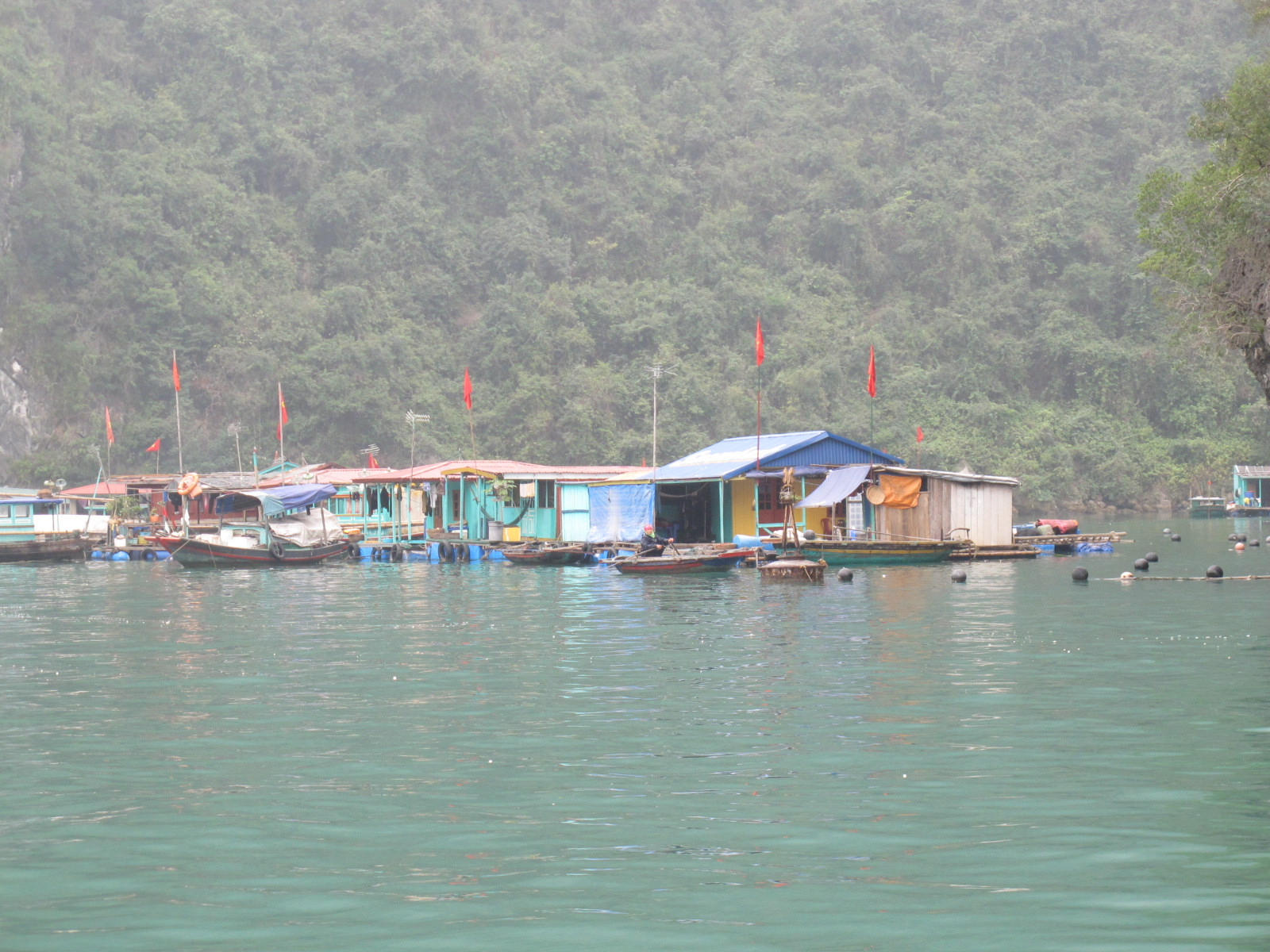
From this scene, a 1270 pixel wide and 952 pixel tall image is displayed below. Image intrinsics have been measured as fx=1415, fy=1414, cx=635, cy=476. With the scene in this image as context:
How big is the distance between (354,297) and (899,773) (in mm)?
73843

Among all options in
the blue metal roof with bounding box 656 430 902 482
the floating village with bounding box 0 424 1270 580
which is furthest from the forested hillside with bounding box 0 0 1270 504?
the blue metal roof with bounding box 656 430 902 482

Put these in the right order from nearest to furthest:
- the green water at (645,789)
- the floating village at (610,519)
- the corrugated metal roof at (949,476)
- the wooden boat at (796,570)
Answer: the green water at (645,789) < the wooden boat at (796,570) < the floating village at (610,519) < the corrugated metal roof at (949,476)

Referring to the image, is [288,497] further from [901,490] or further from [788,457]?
[901,490]

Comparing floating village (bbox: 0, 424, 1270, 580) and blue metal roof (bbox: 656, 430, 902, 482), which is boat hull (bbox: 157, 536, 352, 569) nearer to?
floating village (bbox: 0, 424, 1270, 580)

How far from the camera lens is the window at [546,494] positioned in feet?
149

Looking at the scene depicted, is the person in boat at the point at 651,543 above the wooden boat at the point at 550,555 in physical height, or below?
above

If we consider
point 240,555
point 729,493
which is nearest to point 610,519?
point 729,493

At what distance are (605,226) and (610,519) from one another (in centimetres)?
5376

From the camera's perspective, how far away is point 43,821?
983cm

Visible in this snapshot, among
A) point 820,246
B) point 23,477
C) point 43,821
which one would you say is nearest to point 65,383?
point 23,477

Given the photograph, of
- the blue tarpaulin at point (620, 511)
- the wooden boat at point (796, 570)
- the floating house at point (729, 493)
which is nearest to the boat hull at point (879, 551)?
the floating house at point (729, 493)

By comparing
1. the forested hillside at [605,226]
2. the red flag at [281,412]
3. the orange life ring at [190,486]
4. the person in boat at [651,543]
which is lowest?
the person in boat at [651,543]

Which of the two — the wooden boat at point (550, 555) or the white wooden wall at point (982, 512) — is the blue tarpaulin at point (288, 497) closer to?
the wooden boat at point (550, 555)

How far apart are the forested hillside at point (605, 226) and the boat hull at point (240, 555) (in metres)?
34.5
